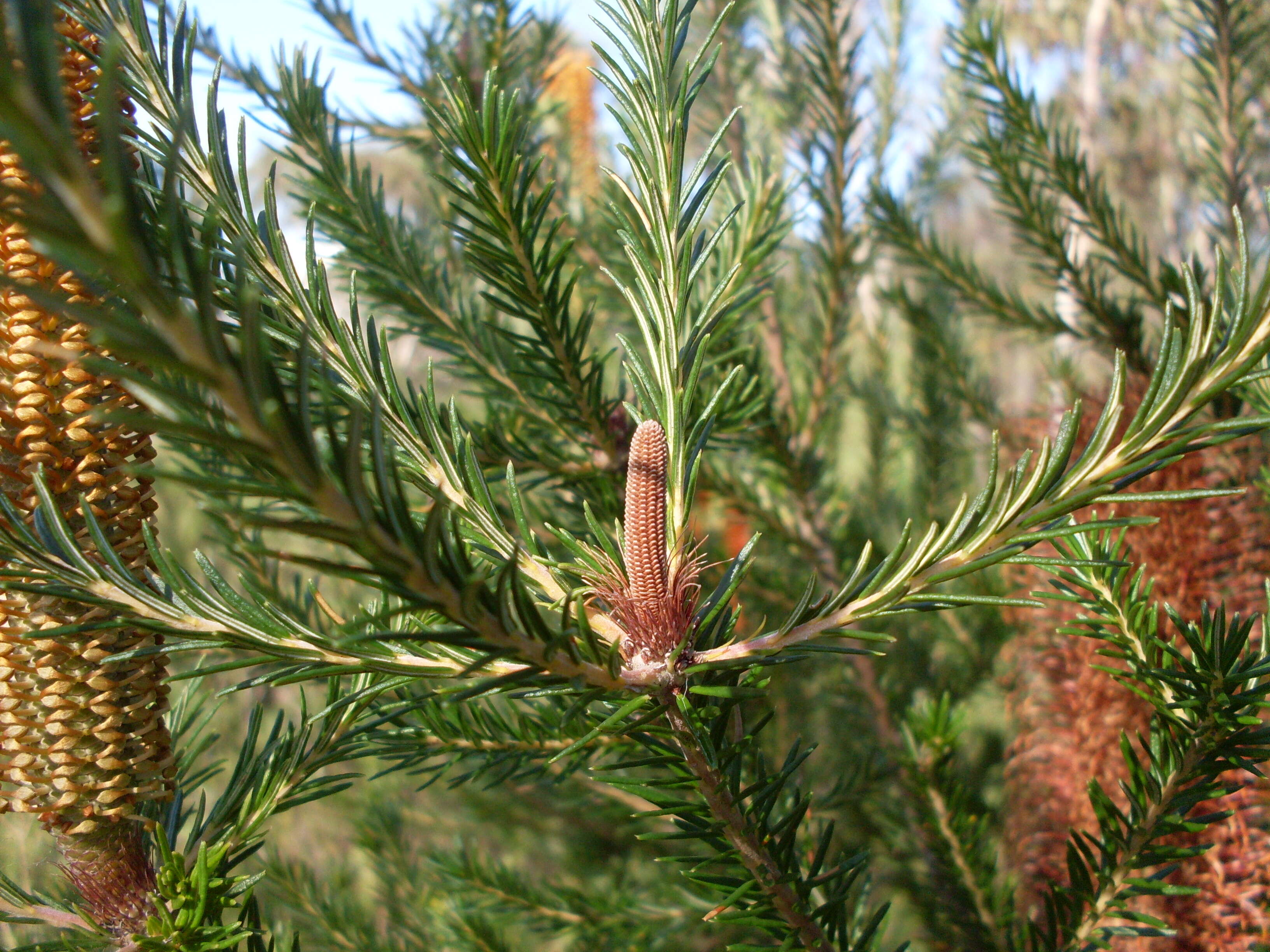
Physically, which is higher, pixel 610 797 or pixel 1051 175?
pixel 1051 175

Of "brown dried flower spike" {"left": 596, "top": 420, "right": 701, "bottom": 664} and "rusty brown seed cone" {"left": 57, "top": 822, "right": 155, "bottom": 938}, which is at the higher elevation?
"brown dried flower spike" {"left": 596, "top": 420, "right": 701, "bottom": 664}

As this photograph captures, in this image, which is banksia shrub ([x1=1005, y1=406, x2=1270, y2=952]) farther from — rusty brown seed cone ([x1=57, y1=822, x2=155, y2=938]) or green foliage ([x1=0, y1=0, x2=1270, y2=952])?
rusty brown seed cone ([x1=57, y1=822, x2=155, y2=938])

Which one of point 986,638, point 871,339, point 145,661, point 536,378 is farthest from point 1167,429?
point 871,339

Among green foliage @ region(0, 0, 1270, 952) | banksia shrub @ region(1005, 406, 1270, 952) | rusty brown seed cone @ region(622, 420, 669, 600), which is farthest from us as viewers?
banksia shrub @ region(1005, 406, 1270, 952)

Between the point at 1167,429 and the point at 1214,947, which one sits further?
the point at 1214,947

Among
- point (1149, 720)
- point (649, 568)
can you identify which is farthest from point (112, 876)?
point (1149, 720)

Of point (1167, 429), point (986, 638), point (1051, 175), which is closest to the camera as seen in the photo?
point (1167, 429)

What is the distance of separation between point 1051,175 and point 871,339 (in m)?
0.61

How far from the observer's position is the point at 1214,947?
55 cm

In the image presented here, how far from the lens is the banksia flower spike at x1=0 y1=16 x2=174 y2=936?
1.21 feet

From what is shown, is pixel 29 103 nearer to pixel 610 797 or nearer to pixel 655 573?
pixel 655 573

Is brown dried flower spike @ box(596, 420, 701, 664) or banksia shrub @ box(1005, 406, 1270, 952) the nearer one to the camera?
brown dried flower spike @ box(596, 420, 701, 664)

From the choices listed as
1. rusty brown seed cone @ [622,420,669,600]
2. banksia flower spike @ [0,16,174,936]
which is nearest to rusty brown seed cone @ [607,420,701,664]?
rusty brown seed cone @ [622,420,669,600]

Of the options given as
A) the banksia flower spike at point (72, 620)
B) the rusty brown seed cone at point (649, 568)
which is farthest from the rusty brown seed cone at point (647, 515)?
the banksia flower spike at point (72, 620)
